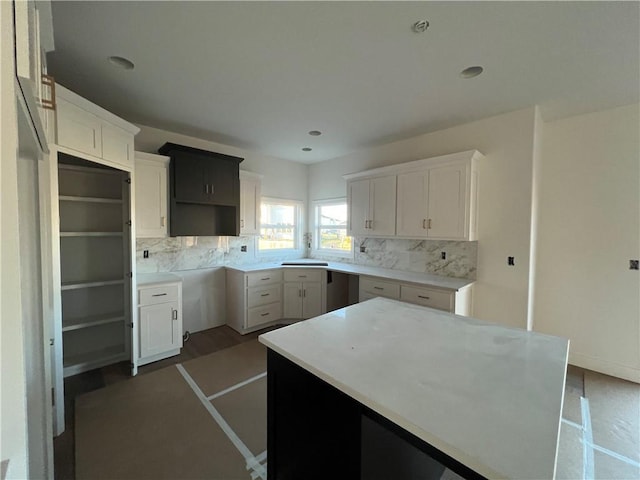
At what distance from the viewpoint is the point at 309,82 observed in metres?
2.26

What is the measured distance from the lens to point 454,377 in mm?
995

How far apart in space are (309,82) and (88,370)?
139 inches

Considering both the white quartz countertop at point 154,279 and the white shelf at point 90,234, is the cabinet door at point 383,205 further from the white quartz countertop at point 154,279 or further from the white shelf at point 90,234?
the white shelf at point 90,234

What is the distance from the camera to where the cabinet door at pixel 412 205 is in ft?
10.6

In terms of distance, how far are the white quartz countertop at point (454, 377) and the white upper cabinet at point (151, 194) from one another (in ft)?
8.21

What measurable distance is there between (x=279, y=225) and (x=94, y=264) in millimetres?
2609

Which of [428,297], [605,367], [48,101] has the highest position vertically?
[48,101]

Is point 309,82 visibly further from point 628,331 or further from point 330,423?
point 628,331

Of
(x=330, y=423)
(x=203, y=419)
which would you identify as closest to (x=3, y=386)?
(x=330, y=423)

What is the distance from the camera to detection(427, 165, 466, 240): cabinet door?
116 inches

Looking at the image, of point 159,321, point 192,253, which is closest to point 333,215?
point 192,253

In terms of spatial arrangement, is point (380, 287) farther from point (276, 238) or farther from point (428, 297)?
point (276, 238)

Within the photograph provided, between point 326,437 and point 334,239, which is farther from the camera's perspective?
point 334,239

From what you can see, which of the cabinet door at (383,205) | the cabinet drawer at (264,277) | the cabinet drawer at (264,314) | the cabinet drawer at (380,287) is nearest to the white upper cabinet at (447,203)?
the cabinet door at (383,205)
